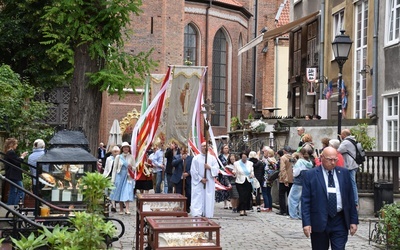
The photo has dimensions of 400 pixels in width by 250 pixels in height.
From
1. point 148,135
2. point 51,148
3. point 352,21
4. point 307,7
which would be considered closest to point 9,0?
point 307,7

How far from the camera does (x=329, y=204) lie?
10367 mm

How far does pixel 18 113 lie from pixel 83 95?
788 cm

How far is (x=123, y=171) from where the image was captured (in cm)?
2186

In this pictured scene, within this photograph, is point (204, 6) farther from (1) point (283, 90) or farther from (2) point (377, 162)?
(2) point (377, 162)

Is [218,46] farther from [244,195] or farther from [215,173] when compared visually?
[215,173]

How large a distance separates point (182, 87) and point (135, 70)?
3.82 metres

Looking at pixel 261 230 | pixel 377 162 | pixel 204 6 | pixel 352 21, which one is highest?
pixel 204 6

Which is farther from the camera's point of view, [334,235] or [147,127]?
[147,127]

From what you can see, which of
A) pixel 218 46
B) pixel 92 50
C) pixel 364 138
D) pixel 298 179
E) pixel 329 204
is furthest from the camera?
pixel 218 46

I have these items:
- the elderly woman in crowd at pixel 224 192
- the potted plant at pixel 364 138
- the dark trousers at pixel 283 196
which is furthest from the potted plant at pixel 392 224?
the elderly woman in crowd at pixel 224 192

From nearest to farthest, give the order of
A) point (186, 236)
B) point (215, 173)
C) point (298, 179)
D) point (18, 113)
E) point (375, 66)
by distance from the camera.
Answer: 1. point (186, 236)
2. point (215, 173)
3. point (298, 179)
4. point (18, 113)
5. point (375, 66)

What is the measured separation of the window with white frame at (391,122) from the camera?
81.9 feet

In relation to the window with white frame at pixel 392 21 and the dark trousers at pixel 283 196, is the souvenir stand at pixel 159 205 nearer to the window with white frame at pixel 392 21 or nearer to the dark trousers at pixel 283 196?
the dark trousers at pixel 283 196

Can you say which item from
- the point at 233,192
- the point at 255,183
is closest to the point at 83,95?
the point at 233,192
